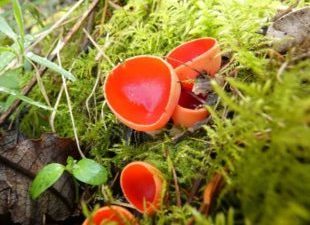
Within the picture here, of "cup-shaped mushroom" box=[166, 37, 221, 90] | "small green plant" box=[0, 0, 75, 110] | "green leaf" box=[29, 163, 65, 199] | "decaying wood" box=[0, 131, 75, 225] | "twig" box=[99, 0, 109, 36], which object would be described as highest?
"small green plant" box=[0, 0, 75, 110]

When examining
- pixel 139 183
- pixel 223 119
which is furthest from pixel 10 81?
pixel 223 119

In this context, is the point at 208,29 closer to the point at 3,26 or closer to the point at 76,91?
the point at 76,91

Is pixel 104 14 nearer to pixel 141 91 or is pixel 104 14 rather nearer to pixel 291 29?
pixel 141 91

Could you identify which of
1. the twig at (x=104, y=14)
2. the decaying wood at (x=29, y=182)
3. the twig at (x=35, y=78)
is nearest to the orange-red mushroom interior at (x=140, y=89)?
the decaying wood at (x=29, y=182)

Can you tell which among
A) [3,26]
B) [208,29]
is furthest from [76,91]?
[208,29]

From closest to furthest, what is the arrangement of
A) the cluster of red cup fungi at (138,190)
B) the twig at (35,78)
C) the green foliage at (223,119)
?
the green foliage at (223,119)
the cluster of red cup fungi at (138,190)
the twig at (35,78)

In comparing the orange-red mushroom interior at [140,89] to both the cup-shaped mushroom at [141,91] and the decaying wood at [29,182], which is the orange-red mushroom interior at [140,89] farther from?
the decaying wood at [29,182]

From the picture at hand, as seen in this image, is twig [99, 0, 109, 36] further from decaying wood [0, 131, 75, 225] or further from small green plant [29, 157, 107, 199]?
small green plant [29, 157, 107, 199]

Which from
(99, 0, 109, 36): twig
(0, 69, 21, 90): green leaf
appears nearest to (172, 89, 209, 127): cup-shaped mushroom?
(0, 69, 21, 90): green leaf
